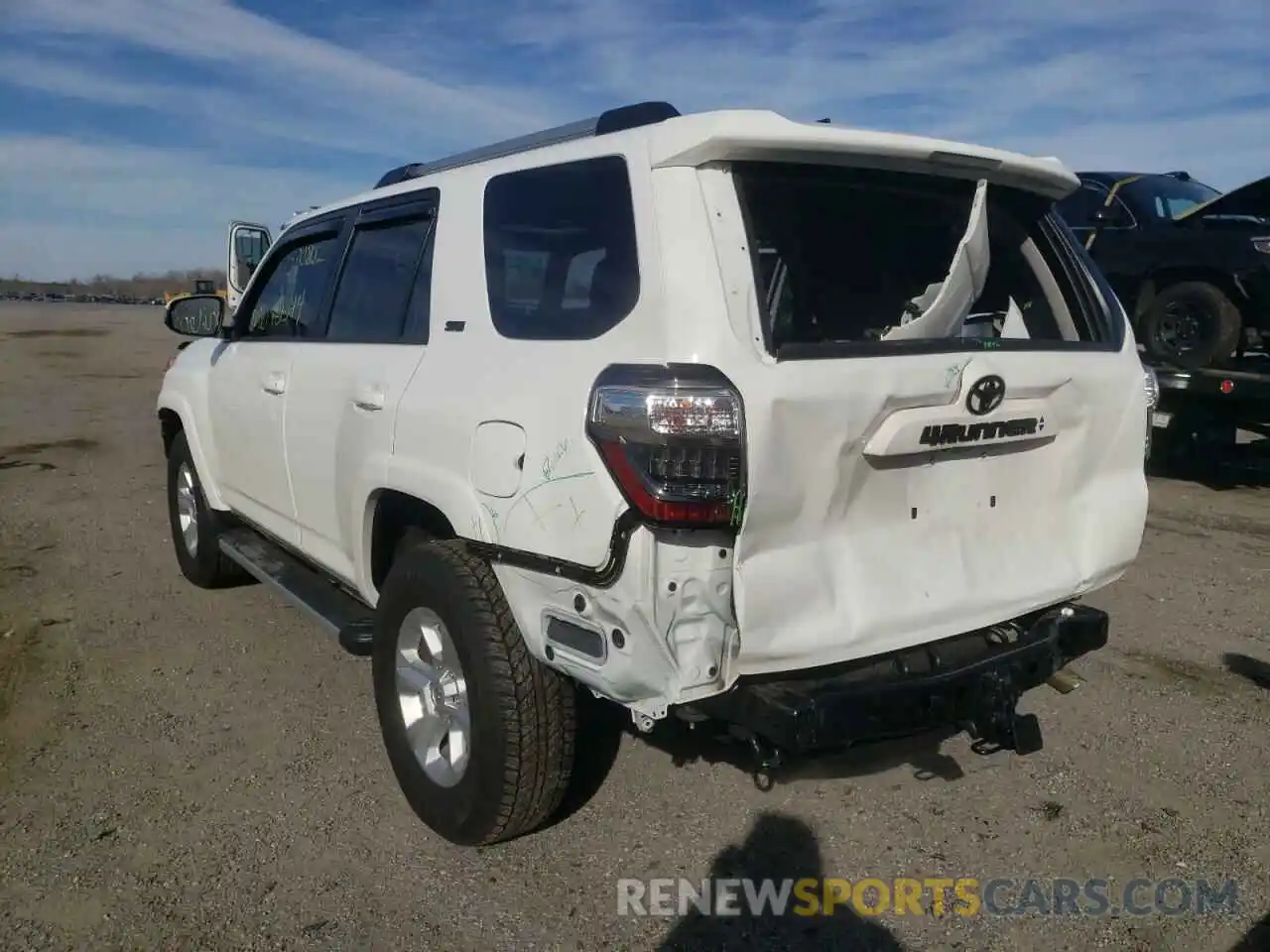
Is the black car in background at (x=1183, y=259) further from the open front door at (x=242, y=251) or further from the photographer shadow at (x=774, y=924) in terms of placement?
the open front door at (x=242, y=251)

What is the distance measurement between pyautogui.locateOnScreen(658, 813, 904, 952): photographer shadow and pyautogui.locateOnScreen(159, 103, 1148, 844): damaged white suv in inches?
21.3

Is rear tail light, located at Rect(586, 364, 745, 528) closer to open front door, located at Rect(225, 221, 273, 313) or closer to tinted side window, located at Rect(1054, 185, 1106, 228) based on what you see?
tinted side window, located at Rect(1054, 185, 1106, 228)

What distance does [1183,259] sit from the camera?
8.61 meters

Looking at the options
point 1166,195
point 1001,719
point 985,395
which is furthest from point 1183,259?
point 1001,719

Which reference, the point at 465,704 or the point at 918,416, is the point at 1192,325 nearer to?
the point at 918,416

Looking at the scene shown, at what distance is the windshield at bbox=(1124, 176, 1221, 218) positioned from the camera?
9.23 m

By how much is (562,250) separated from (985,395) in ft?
4.08

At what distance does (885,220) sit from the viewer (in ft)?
10.2

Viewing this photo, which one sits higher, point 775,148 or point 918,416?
point 775,148

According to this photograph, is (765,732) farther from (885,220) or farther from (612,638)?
(885,220)

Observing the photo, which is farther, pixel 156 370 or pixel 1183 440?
pixel 156 370

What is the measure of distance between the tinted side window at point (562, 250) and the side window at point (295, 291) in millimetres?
1329

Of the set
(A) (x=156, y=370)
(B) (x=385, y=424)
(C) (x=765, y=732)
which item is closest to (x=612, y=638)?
(C) (x=765, y=732)

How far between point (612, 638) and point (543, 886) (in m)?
0.98
